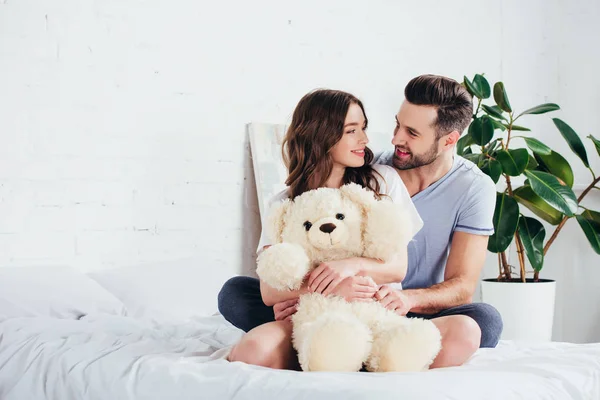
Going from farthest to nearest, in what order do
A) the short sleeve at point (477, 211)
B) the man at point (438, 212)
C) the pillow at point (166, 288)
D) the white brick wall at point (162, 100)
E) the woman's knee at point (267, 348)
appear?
the white brick wall at point (162, 100), the pillow at point (166, 288), the short sleeve at point (477, 211), the man at point (438, 212), the woman's knee at point (267, 348)

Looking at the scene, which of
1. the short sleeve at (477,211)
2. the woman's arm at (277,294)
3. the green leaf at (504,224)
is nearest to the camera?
the woman's arm at (277,294)

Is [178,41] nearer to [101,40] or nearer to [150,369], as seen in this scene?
[101,40]

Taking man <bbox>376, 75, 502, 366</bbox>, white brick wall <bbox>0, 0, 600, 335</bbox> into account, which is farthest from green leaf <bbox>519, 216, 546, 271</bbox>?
man <bbox>376, 75, 502, 366</bbox>

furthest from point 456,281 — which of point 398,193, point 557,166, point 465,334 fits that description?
point 557,166

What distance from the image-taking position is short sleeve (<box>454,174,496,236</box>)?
2182 millimetres

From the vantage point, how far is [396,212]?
174 centimetres

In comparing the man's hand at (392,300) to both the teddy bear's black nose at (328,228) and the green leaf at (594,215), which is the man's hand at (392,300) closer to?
the teddy bear's black nose at (328,228)

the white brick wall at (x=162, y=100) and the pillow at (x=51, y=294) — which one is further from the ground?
the white brick wall at (x=162, y=100)

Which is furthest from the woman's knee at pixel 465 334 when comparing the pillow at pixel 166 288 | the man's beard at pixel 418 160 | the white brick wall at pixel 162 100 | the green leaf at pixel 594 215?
the green leaf at pixel 594 215

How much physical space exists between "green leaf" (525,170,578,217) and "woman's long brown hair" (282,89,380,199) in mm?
1461

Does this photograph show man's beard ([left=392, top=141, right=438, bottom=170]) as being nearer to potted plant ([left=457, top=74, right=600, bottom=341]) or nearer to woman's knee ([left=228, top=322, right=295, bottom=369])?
woman's knee ([left=228, top=322, right=295, bottom=369])

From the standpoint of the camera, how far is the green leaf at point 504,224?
3246 millimetres

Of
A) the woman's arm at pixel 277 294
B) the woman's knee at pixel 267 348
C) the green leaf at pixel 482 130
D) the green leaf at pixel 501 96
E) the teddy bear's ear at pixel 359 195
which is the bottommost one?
the woman's knee at pixel 267 348

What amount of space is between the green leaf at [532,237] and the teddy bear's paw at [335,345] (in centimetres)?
204
